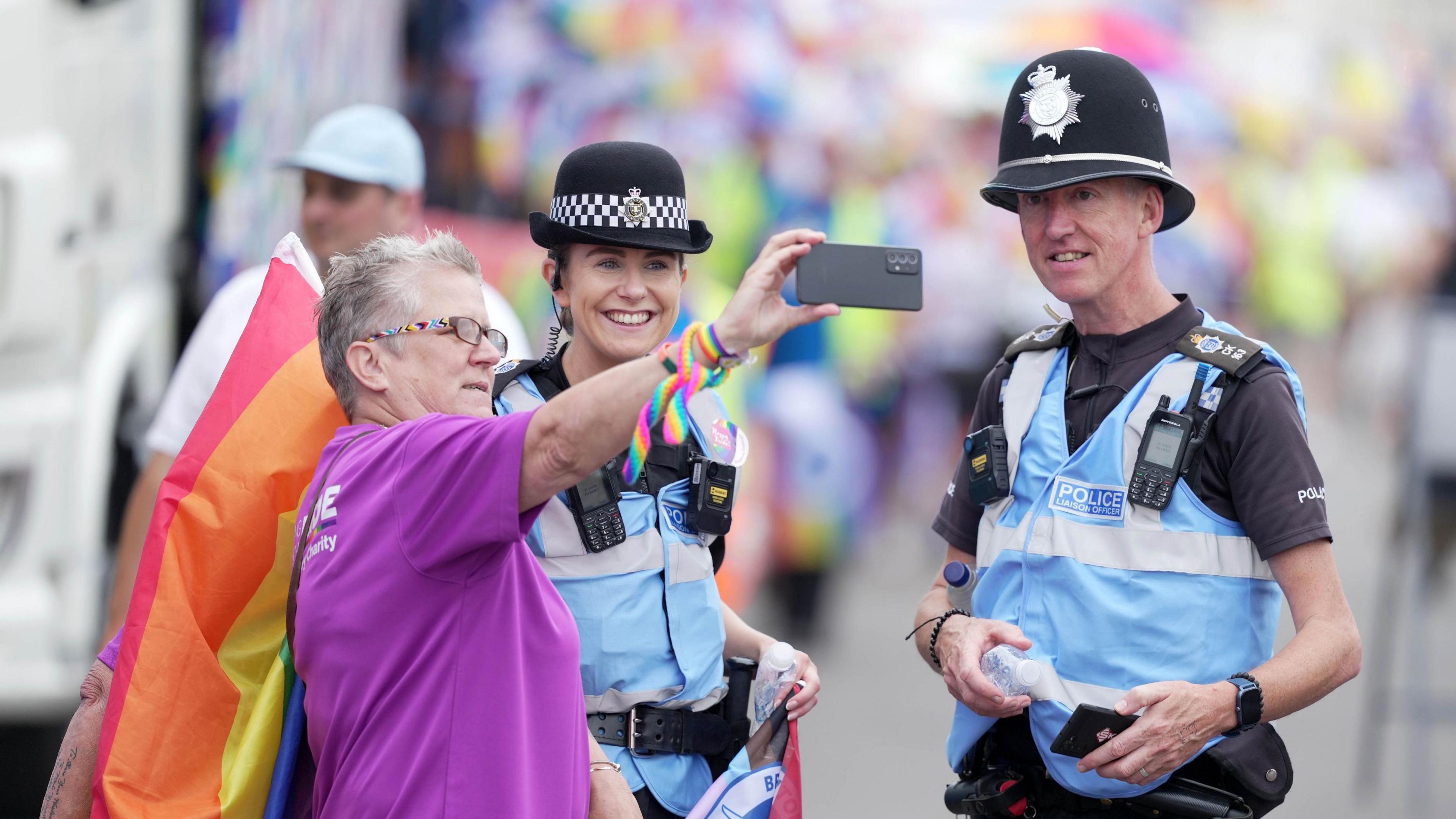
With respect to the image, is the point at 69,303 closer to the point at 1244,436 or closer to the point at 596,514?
the point at 596,514

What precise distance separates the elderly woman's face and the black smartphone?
24.9 inches

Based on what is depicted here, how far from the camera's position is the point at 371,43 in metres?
8.30

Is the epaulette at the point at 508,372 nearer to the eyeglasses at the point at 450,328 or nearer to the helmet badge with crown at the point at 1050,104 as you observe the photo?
the eyeglasses at the point at 450,328

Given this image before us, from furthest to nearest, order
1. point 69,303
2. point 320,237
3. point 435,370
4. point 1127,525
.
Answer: point 69,303, point 320,237, point 1127,525, point 435,370

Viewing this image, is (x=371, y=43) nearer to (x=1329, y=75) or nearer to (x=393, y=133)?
(x=393, y=133)

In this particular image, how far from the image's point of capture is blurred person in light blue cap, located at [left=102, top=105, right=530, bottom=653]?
14.0ft

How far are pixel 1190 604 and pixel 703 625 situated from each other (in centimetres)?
95

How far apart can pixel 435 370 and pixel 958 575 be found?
120 cm

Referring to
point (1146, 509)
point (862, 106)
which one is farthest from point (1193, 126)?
point (1146, 509)

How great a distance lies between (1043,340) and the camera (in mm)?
3199

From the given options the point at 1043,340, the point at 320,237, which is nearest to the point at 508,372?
the point at 1043,340

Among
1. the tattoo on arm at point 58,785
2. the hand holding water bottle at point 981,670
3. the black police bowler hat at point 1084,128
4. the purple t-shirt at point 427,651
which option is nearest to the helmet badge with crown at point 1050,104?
the black police bowler hat at point 1084,128

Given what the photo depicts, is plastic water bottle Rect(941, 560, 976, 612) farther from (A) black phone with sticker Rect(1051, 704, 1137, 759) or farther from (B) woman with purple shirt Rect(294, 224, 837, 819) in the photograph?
(B) woman with purple shirt Rect(294, 224, 837, 819)

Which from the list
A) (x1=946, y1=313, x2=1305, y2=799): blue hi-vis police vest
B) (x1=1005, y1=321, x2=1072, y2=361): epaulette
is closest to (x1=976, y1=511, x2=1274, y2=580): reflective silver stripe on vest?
(x1=946, y1=313, x2=1305, y2=799): blue hi-vis police vest
